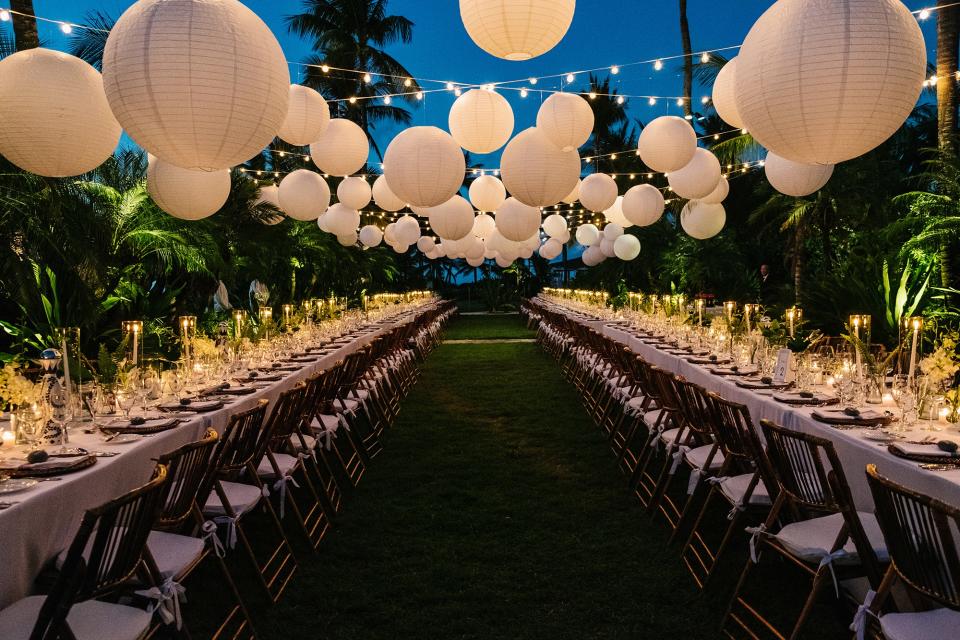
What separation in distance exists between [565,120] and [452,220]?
93.4 inches

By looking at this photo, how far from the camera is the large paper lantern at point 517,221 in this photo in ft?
26.2

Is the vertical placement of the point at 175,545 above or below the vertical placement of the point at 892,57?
below

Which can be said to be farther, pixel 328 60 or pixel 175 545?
pixel 328 60

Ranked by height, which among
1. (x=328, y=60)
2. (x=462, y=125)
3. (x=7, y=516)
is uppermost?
(x=328, y=60)

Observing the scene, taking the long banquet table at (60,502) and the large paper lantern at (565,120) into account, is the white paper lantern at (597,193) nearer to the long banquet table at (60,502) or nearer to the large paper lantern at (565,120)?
the large paper lantern at (565,120)

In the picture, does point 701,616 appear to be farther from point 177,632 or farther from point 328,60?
point 328,60

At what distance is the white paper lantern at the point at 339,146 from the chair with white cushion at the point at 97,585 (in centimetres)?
477

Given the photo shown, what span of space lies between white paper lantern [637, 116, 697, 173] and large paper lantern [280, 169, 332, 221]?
128 inches

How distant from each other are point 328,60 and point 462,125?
13.5m

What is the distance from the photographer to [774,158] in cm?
596

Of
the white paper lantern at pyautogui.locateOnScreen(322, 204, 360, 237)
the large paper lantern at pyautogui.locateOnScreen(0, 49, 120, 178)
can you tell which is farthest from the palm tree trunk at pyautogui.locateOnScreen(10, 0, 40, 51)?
the large paper lantern at pyautogui.locateOnScreen(0, 49, 120, 178)

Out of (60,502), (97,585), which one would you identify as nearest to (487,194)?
(60,502)

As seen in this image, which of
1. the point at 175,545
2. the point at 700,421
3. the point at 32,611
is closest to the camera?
the point at 32,611

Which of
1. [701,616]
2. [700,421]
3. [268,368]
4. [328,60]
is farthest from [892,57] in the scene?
[328,60]
